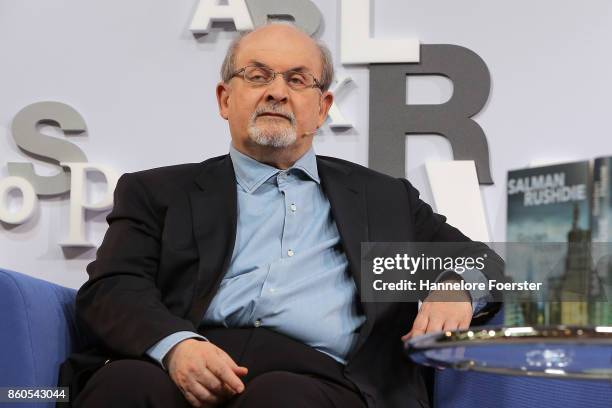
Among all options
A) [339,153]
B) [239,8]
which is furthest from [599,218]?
[239,8]

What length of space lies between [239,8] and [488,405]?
154cm

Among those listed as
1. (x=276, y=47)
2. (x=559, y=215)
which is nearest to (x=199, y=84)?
(x=276, y=47)

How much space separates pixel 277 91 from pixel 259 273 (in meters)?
0.45

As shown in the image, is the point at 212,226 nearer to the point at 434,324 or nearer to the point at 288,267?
the point at 288,267

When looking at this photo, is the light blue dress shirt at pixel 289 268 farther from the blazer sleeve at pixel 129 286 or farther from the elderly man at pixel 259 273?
the blazer sleeve at pixel 129 286

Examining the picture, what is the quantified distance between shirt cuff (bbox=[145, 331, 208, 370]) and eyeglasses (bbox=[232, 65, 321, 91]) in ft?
2.30

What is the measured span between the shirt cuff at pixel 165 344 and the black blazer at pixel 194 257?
0.01 m

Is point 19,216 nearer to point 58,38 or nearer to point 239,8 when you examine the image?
point 58,38

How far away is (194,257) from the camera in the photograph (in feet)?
5.82

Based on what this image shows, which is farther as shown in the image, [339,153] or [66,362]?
[339,153]

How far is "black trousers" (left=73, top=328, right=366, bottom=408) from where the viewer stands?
4.64 ft

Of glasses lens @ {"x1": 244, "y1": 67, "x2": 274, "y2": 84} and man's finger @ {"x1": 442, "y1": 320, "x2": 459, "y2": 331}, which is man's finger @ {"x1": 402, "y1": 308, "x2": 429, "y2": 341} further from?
glasses lens @ {"x1": 244, "y1": 67, "x2": 274, "y2": 84}

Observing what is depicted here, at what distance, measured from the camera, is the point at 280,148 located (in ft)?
6.50

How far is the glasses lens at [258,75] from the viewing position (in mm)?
2004
